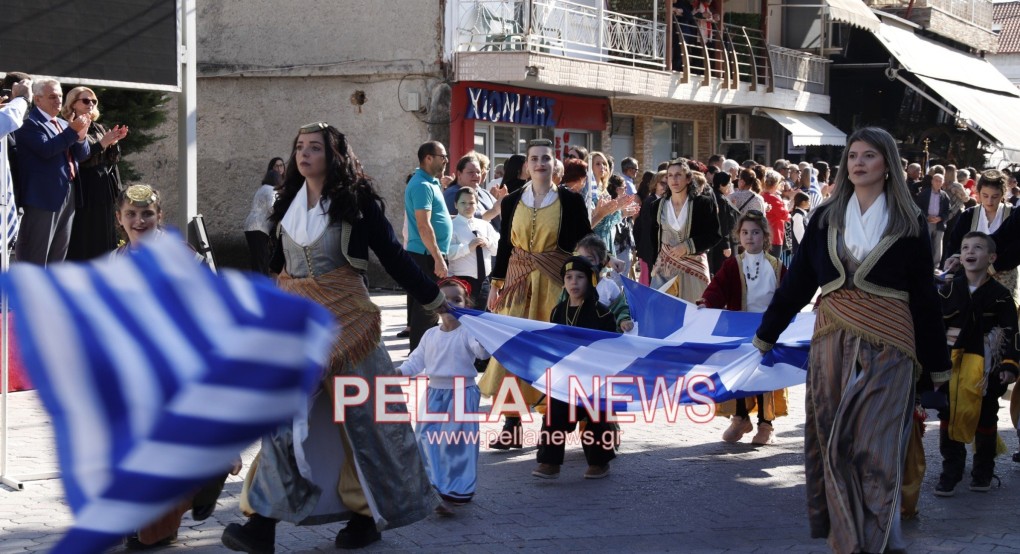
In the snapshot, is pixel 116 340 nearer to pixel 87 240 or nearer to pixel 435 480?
pixel 435 480

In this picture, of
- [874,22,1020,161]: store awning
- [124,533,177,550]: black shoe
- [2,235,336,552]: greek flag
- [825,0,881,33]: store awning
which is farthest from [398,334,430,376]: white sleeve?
[874,22,1020,161]: store awning

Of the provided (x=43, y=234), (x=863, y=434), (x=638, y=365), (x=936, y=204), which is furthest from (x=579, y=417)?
(x=936, y=204)

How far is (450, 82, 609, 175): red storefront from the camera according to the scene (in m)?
20.6

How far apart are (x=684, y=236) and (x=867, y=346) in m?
4.29

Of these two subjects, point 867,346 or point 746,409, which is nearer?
point 867,346

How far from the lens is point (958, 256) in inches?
308

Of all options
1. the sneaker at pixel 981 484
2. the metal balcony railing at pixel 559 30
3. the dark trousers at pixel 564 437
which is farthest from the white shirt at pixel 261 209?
the sneaker at pixel 981 484

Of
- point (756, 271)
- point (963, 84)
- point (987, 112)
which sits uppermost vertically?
point (963, 84)

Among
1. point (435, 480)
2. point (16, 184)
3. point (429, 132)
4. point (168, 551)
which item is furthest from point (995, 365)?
point (429, 132)

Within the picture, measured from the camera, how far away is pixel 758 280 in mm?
8445

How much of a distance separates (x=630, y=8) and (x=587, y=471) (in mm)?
20160

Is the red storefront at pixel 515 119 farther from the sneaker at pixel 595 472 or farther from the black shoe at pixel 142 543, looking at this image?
the black shoe at pixel 142 543

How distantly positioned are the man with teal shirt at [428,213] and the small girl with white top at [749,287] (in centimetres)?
227

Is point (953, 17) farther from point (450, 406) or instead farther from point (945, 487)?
point (450, 406)
